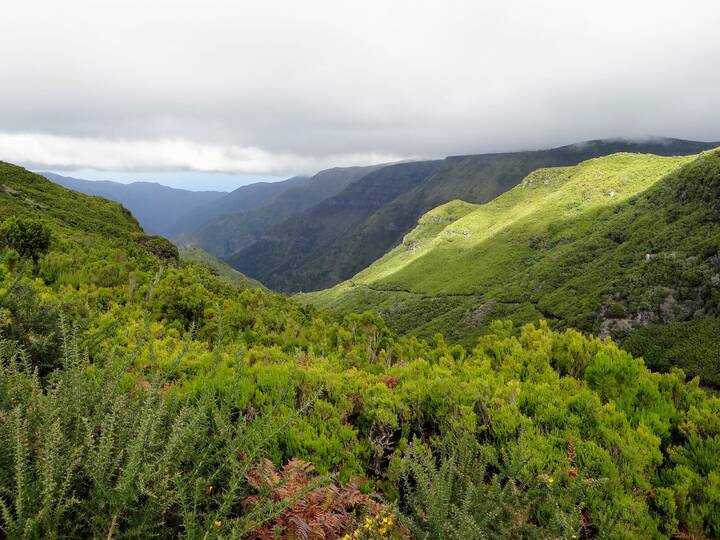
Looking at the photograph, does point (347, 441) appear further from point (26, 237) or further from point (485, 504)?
point (26, 237)

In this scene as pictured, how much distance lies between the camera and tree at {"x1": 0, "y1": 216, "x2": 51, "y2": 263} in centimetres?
1461

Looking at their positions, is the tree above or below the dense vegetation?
above

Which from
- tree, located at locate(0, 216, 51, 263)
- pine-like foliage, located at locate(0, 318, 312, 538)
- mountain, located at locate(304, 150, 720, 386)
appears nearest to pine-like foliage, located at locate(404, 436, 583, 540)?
pine-like foliage, located at locate(0, 318, 312, 538)

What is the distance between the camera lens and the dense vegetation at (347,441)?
151 inches

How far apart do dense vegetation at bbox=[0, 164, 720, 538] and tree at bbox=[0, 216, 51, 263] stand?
6.88 m

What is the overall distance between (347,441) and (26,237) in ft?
49.1

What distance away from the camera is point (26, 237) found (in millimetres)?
15039

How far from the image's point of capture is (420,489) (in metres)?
4.60

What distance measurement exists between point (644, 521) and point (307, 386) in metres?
4.63

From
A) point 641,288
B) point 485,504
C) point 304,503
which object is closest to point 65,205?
point 304,503

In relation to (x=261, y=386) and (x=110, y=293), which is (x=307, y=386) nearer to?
(x=261, y=386)

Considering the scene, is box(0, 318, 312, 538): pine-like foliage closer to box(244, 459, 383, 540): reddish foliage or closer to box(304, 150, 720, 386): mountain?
box(244, 459, 383, 540): reddish foliage

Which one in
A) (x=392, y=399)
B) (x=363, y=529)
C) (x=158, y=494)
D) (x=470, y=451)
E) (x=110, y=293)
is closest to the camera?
(x=158, y=494)

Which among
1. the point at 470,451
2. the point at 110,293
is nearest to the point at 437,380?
the point at 470,451
